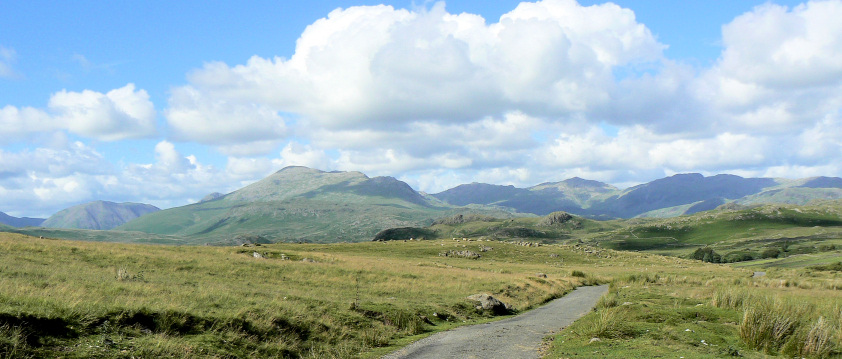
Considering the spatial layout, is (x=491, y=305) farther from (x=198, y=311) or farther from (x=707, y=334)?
(x=198, y=311)

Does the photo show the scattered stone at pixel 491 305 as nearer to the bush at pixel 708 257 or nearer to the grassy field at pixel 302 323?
the grassy field at pixel 302 323

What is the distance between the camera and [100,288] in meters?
20.0

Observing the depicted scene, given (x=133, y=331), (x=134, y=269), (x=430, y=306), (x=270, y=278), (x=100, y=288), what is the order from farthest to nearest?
(x=270, y=278)
(x=134, y=269)
(x=430, y=306)
(x=100, y=288)
(x=133, y=331)

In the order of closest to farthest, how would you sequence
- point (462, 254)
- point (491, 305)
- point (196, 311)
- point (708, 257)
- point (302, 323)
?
point (196, 311) < point (302, 323) < point (491, 305) < point (462, 254) < point (708, 257)

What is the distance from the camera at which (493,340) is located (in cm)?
1844

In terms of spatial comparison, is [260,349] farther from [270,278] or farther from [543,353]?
[270,278]

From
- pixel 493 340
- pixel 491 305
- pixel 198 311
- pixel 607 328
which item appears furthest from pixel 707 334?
pixel 198 311

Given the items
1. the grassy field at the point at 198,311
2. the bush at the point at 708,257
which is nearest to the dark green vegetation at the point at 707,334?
the grassy field at the point at 198,311

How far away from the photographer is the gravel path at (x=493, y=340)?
16.2 m

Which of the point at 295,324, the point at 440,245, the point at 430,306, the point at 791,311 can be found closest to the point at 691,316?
the point at 791,311

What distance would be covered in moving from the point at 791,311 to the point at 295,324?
1967cm

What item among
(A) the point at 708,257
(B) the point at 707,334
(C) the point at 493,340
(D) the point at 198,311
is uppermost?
(D) the point at 198,311

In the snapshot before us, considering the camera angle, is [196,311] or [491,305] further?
[491,305]

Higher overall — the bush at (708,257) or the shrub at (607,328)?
the shrub at (607,328)
